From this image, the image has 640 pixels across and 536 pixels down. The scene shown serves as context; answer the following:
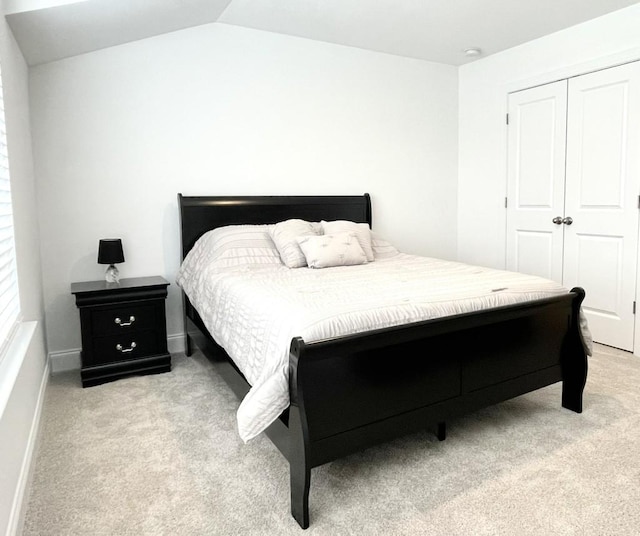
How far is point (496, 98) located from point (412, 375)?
10.9ft

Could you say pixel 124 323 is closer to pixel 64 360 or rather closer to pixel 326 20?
pixel 64 360

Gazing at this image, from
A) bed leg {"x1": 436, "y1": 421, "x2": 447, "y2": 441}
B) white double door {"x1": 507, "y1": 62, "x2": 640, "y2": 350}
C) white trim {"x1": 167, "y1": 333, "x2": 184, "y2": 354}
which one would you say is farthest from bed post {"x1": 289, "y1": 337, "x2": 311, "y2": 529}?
white double door {"x1": 507, "y1": 62, "x2": 640, "y2": 350}

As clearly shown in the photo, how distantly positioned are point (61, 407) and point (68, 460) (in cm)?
65

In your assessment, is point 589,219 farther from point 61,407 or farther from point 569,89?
point 61,407

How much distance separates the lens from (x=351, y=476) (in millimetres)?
1963

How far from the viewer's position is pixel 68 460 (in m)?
2.10

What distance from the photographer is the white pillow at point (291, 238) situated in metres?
3.15

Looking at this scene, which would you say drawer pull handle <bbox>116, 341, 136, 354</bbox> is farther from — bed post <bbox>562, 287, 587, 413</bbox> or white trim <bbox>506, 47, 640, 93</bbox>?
white trim <bbox>506, 47, 640, 93</bbox>

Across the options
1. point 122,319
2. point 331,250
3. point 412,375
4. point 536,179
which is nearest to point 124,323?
point 122,319

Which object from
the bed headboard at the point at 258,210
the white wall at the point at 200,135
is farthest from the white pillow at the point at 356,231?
the white wall at the point at 200,135

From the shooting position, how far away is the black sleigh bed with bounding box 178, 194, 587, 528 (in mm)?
1698

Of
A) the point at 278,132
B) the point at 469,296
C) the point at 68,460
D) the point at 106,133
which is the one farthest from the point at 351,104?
the point at 68,460

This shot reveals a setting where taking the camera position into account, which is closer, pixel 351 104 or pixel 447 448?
pixel 447 448

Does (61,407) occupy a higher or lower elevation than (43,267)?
lower
